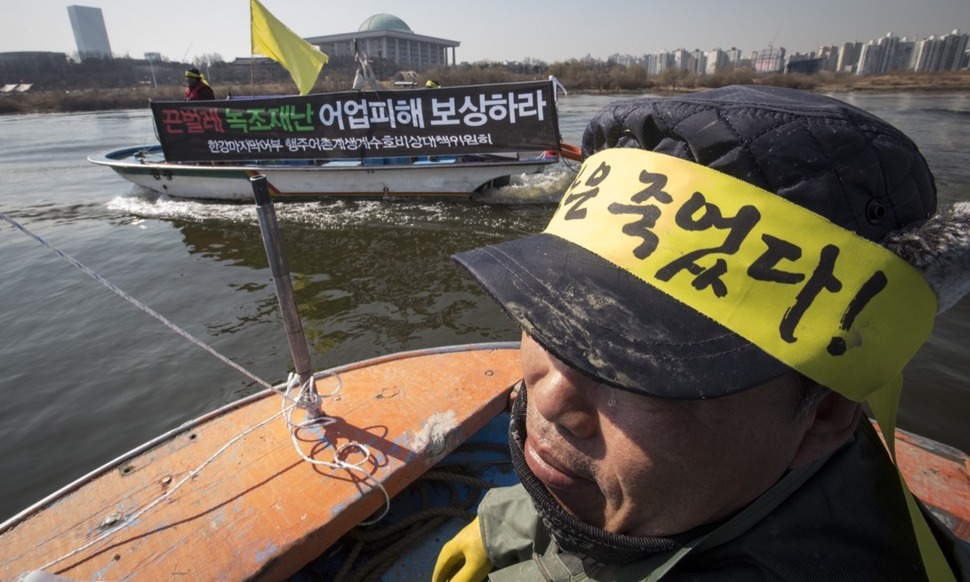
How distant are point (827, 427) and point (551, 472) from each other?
18.5 inches

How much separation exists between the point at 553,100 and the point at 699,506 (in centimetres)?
843

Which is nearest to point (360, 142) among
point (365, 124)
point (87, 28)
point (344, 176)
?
point (365, 124)

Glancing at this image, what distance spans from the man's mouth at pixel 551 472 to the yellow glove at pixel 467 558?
578mm

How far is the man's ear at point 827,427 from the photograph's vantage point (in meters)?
0.75

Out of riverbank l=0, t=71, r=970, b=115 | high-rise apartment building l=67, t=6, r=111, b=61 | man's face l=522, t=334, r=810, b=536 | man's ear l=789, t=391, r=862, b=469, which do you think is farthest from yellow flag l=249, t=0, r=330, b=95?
high-rise apartment building l=67, t=6, r=111, b=61

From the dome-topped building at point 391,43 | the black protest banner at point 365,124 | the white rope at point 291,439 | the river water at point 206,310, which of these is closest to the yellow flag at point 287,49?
the black protest banner at point 365,124

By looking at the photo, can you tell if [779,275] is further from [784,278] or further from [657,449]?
[657,449]

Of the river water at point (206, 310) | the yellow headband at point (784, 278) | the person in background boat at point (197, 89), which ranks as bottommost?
the river water at point (206, 310)

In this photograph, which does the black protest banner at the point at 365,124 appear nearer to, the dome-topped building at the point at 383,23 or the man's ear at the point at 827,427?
the man's ear at the point at 827,427

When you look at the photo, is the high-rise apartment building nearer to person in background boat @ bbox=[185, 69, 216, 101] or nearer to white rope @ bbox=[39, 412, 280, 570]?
person in background boat @ bbox=[185, 69, 216, 101]

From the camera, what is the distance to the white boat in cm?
856

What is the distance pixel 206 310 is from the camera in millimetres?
6523

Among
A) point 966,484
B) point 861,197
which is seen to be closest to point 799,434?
point 861,197

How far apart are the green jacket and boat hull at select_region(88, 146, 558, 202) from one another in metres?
8.52
